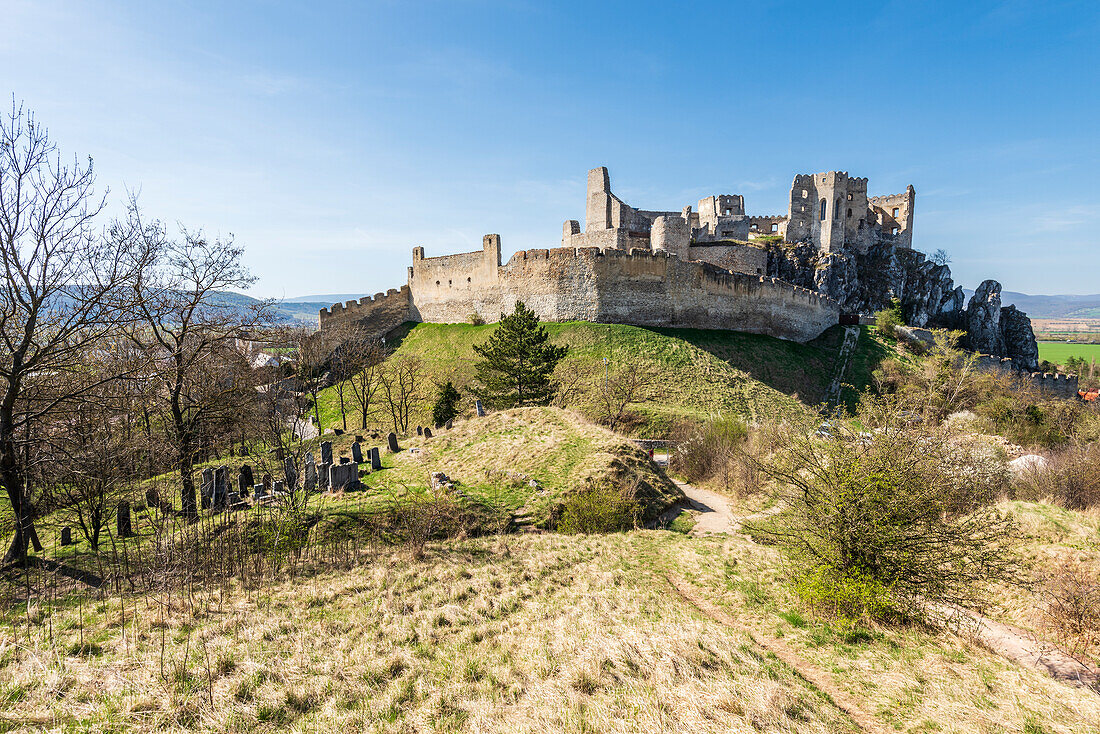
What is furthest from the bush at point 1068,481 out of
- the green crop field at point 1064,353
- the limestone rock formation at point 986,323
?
the green crop field at point 1064,353

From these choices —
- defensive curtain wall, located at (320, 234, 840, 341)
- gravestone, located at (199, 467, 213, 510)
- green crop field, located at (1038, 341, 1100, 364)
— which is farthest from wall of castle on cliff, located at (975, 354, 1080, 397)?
green crop field, located at (1038, 341, 1100, 364)

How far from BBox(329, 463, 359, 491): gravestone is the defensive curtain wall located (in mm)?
21026

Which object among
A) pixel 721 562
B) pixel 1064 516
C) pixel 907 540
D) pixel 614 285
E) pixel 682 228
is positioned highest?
pixel 682 228

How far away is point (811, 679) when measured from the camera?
6574 mm

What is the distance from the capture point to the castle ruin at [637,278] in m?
31.8

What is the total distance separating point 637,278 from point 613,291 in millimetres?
1952

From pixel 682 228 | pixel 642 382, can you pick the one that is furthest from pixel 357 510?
pixel 682 228

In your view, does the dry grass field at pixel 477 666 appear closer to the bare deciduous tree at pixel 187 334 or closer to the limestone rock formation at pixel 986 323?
the bare deciduous tree at pixel 187 334

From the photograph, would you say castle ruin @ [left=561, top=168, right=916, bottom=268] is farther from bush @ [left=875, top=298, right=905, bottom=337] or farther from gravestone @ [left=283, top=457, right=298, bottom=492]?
gravestone @ [left=283, top=457, right=298, bottom=492]

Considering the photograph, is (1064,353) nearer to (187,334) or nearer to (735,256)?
(735,256)

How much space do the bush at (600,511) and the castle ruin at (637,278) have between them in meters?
19.0

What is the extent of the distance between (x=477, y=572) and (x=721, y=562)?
573 centimetres

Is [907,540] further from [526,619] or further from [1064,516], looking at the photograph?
[1064,516]

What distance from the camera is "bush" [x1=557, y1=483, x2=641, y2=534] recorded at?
42.3 ft
